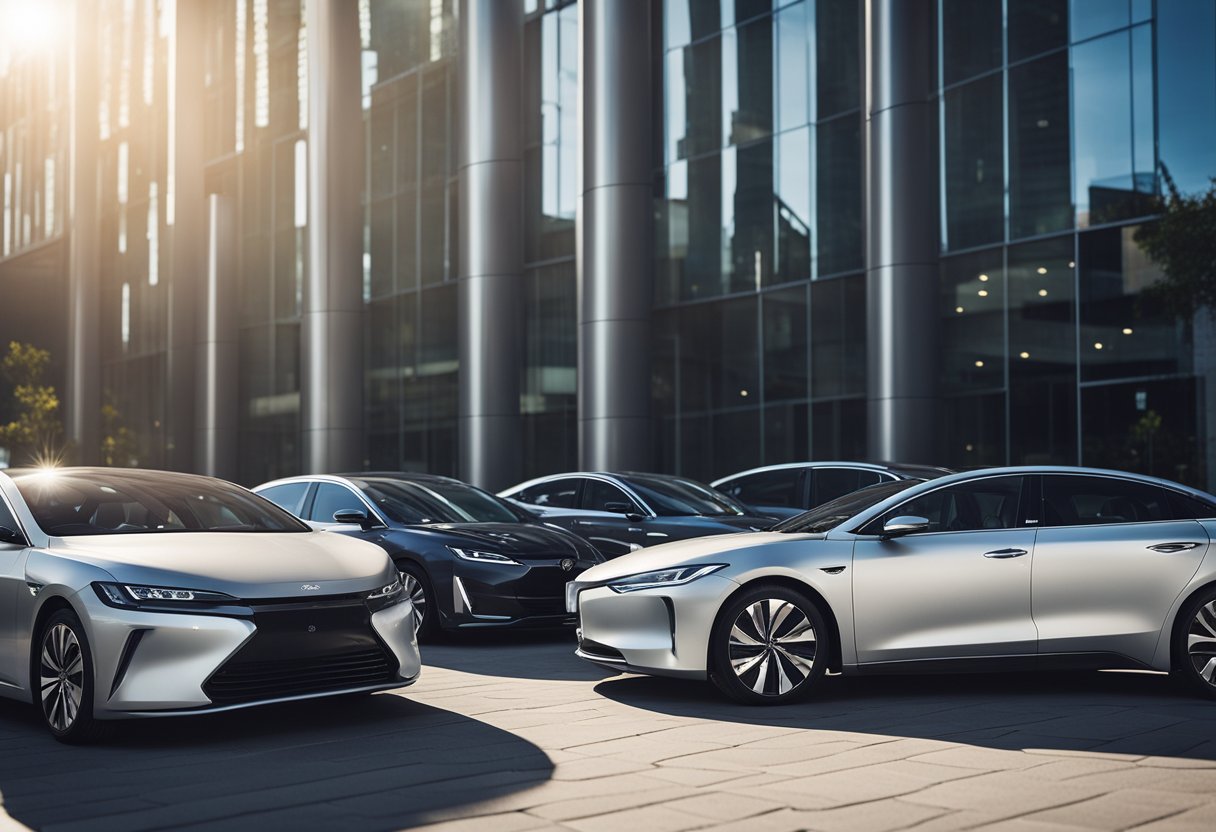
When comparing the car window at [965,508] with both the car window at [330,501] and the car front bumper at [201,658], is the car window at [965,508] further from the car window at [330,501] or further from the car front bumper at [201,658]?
the car window at [330,501]

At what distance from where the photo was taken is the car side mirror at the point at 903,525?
25.6 feet

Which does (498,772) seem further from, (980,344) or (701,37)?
(701,37)

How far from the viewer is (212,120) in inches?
1711

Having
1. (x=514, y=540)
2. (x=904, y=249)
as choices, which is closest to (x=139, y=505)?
(x=514, y=540)

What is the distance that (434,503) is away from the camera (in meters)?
12.2

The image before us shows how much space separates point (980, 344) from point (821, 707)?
16.0 metres

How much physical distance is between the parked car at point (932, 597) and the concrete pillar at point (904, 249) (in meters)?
12.1

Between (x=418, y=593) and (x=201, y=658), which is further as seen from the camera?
(x=418, y=593)

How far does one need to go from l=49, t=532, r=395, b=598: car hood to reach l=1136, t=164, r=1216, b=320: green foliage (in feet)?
48.5

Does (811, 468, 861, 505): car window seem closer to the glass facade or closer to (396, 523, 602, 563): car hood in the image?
(396, 523, 602, 563): car hood

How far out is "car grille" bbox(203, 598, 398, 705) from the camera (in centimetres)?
654

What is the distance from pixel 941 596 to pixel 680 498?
6374mm

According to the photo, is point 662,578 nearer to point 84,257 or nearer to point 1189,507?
point 1189,507

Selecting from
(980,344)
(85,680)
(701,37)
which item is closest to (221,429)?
(701,37)
